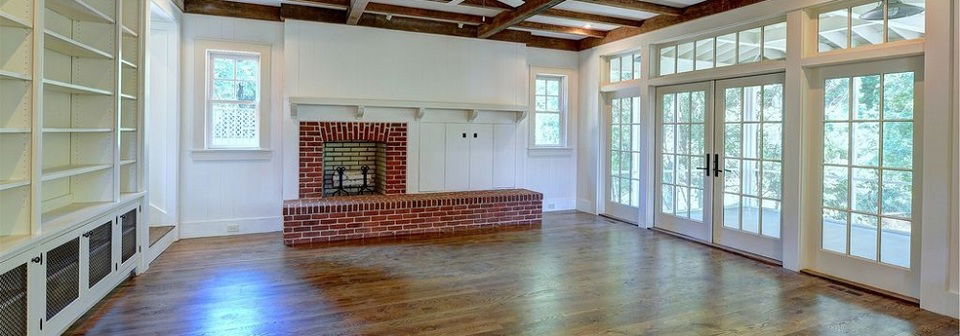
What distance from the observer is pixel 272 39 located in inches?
239

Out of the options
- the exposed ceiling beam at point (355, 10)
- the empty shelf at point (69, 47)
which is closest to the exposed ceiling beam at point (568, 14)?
the exposed ceiling beam at point (355, 10)

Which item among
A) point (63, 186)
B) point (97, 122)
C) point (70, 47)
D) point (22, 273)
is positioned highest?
point (70, 47)

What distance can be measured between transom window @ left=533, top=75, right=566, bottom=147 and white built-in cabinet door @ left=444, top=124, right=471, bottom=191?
1210mm

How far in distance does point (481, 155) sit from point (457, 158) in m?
0.37

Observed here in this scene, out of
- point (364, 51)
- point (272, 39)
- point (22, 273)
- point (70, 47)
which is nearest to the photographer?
point (22, 273)

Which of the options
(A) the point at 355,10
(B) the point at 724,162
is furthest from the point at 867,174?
(A) the point at 355,10

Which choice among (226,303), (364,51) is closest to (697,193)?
(364,51)

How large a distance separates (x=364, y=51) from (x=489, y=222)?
2.65 m

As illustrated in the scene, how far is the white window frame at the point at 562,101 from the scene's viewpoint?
7699mm

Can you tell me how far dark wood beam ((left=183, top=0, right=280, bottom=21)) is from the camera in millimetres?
Result: 5680

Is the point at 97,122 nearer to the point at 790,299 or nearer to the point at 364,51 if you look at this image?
the point at 364,51

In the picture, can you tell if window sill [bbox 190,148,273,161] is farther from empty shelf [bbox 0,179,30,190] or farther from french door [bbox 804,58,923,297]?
french door [bbox 804,58,923,297]

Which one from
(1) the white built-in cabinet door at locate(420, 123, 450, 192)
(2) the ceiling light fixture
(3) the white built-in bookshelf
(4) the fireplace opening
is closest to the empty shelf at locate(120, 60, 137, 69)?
(3) the white built-in bookshelf

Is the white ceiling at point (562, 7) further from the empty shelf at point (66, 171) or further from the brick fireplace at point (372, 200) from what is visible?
the empty shelf at point (66, 171)
